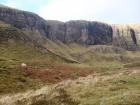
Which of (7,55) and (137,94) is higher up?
(137,94)

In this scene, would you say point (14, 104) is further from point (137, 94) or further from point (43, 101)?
point (137, 94)

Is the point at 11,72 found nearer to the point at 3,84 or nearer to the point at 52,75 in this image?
the point at 52,75

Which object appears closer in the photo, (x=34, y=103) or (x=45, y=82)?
(x=34, y=103)

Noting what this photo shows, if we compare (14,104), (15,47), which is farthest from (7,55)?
(14,104)

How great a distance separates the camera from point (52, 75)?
73.2 metres

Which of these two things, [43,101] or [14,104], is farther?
[14,104]

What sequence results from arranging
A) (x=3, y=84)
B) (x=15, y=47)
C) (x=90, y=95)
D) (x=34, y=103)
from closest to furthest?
1. (x=34, y=103)
2. (x=90, y=95)
3. (x=3, y=84)
4. (x=15, y=47)

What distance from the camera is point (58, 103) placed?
2022 centimetres

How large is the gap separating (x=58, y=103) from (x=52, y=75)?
174 ft

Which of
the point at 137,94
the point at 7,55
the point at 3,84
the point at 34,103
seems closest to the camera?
the point at 137,94

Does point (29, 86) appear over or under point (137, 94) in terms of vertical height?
under

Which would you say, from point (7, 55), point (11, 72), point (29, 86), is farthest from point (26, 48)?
point (29, 86)

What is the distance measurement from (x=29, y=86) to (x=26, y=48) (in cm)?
13547

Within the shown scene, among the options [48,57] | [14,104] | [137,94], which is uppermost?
[137,94]
